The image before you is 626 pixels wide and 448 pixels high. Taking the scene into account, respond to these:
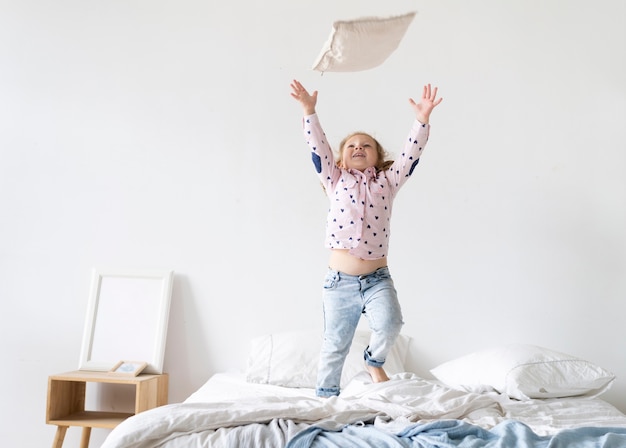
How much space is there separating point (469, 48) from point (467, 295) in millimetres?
1153

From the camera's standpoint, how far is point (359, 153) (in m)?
2.37

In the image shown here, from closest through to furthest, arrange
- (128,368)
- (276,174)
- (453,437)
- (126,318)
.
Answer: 1. (453,437)
2. (128,368)
3. (126,318)
4. (276,174)

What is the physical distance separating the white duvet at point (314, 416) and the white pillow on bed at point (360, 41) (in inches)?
40.9

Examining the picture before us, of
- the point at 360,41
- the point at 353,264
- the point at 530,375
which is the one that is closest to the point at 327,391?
the point at 353,264

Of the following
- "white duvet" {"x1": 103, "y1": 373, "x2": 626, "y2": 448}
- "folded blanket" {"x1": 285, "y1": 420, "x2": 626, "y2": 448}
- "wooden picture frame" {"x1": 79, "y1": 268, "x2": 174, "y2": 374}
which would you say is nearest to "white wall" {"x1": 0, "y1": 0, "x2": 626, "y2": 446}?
"wooden picture frame" {"x1": 79, "y1": 268, "x2": 174, "y2": 374}

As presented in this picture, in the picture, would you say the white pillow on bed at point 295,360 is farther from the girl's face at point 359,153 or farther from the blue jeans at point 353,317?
the girl's face at point 359,153

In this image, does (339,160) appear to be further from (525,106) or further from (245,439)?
(245,439)

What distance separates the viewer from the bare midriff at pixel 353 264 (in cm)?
225

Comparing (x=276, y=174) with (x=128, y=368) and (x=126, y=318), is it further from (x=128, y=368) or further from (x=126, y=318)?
(x=128, y=368)

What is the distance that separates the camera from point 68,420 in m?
2.70

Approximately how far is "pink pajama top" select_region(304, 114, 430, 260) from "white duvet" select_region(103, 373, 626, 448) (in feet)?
1.58

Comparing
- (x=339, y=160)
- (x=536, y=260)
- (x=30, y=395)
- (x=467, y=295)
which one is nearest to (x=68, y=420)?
(x=30, y=395)

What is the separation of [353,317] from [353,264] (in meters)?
0.18

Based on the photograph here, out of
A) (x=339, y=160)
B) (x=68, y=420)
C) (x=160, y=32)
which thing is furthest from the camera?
(x=160, y=32)
